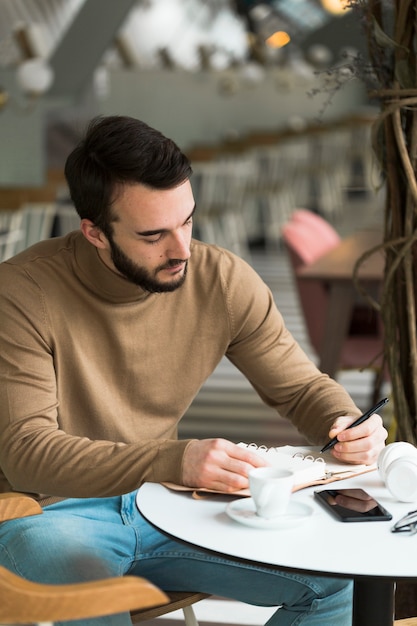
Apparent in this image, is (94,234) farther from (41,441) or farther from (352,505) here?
(352,505)

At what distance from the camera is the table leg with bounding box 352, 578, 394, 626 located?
4.44 feet

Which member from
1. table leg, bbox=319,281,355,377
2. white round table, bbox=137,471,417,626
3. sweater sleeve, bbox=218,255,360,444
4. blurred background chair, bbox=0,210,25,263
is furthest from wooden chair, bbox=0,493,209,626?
blurred background chair, bbox=0,210,25,263

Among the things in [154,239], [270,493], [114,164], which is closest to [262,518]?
[270,493]

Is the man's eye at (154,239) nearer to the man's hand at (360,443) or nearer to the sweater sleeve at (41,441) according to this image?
the sweater sleeve at (41,441)

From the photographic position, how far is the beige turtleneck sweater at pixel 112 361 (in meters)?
1.51

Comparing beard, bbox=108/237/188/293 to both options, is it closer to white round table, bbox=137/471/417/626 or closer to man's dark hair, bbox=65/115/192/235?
man's dark hair, bbox=65/115/192/235

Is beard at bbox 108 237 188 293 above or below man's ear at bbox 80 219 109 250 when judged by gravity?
below

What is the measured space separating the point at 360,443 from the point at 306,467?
108mm

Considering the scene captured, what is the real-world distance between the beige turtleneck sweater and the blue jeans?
69 mm

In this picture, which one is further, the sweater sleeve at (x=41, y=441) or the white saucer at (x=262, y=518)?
the sweater sleeve at (x=41, y=441)

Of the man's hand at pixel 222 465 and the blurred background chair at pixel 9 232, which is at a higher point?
the man's hand at pixel 222 465

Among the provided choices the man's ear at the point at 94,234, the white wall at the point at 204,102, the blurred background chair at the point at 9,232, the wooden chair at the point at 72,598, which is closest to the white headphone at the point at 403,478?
the wooden chair at the point at 72,598

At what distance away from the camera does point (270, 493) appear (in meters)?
1.26

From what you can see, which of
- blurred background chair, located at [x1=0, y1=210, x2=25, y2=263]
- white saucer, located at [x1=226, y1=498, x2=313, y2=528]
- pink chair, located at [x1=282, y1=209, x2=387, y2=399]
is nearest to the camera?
white saucer, located at [x1=226, y1=498, x2=313, y2=528]
